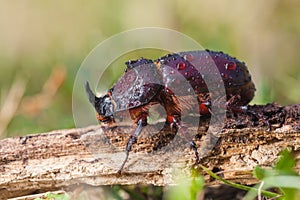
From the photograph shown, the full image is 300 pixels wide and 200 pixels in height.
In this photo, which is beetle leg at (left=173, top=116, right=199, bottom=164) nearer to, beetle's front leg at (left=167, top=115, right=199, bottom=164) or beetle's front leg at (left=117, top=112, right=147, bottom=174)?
beetle's front leg at (left=167, top=115, right=199, bottom=164)

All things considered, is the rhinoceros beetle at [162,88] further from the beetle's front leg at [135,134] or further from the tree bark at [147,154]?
the tree bark at [147,154]

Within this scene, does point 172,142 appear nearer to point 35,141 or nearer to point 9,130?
point 35,141

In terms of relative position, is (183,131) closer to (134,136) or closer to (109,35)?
(134,136)

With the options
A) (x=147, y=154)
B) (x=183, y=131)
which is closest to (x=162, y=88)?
(x=183, y=131)

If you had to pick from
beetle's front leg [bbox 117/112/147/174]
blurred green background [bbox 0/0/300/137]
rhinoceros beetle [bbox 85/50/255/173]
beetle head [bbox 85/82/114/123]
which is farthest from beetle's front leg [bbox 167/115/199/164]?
blurred green background [bbox 0/0/300/137]

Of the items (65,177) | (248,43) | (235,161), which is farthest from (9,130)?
(248,43)

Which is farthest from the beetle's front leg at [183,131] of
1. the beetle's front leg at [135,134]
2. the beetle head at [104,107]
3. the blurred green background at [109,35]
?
the blurred green background at [109,35]

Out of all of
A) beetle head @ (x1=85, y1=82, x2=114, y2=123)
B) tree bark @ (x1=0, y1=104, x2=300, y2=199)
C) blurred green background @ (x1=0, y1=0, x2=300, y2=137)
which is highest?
blurred green background @ (x1=0, y1=0, x2=300, y2=137)
